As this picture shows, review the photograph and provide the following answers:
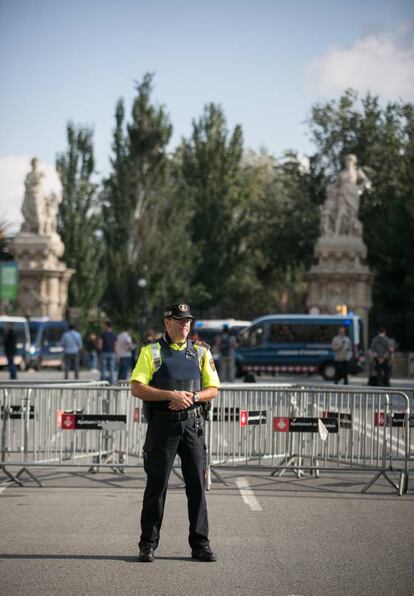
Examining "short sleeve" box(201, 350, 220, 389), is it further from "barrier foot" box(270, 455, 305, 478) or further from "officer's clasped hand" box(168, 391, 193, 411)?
"barrier foot" box(270, 455, 305, 478)

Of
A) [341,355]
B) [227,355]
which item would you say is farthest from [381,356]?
[227,355]

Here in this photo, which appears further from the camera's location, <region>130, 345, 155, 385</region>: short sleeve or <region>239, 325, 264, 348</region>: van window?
<region>239, 325, 264, 348</region>: van window

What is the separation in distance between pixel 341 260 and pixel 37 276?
43.4ft

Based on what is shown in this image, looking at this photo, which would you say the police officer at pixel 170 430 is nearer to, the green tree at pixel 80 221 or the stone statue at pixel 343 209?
the stone statue at pixel 343 209

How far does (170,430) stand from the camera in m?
8.24

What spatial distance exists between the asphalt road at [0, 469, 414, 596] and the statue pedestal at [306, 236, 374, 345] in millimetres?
37904

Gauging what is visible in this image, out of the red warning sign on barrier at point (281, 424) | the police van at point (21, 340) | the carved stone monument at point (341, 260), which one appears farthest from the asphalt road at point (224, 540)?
the carved stone monument at point (341, 260)

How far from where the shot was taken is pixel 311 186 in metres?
71.2

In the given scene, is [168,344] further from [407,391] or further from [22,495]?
[407,391]

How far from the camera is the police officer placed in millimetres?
8234

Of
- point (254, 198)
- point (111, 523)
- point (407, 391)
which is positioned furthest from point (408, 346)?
point (111, 523)

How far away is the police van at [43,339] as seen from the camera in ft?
166

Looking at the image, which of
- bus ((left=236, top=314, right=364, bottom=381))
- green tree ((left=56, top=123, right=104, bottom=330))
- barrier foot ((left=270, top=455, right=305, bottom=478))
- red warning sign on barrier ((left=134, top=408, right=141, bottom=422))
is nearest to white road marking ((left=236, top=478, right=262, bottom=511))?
barrier foot ((left=270, top=455, right=305, bottom=478))

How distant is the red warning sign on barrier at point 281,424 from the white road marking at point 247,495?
0.69 metres
